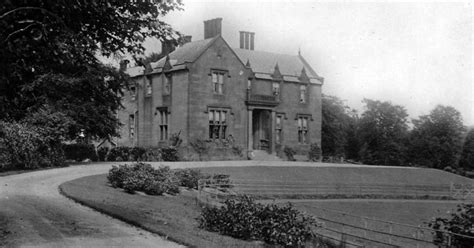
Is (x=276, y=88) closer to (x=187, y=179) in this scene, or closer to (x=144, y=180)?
(x=187, y=179)

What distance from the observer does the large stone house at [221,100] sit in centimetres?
4672

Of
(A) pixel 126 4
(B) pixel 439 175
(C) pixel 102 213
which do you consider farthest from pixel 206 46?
(A) pixel 126 4

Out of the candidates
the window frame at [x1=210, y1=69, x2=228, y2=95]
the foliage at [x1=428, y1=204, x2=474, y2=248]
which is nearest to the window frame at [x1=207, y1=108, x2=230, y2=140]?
the window frame at [x1=210, y1=69, x2=228, y2=95]

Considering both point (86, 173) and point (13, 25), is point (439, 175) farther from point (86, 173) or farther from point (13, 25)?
→ point (13, 25)

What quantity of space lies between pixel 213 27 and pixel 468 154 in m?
43.3

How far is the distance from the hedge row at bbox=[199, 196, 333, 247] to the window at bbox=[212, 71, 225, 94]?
1311 inches

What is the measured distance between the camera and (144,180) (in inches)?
882

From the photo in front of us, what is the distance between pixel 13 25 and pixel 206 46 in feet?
123

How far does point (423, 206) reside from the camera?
3027 cm

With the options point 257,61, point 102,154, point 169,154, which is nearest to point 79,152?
point 102,154

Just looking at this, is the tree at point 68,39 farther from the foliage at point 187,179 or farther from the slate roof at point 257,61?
the slate roof at point 257,61

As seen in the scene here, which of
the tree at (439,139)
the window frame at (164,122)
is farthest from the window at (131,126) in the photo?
the tree at (439,139)

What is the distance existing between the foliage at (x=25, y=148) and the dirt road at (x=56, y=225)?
8835mm

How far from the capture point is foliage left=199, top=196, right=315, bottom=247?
45.4ft
